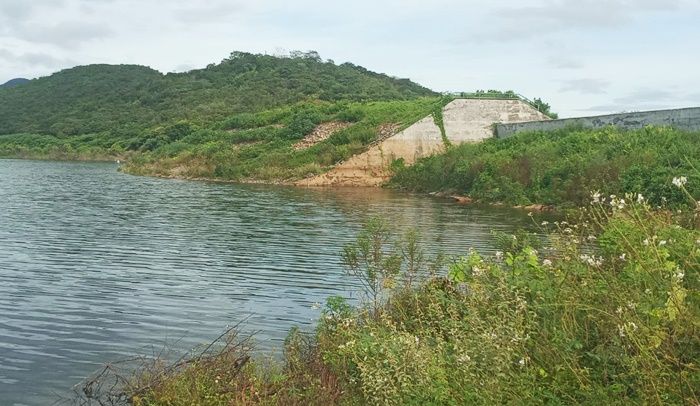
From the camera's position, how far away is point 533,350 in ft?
22.0

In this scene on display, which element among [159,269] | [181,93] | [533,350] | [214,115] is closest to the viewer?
[533,350]

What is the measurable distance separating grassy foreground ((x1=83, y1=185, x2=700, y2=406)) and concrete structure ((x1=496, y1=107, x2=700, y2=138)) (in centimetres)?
3328

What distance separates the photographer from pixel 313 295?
15484 millimetres

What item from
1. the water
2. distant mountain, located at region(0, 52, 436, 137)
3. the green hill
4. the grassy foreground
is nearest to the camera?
the grassy foreground

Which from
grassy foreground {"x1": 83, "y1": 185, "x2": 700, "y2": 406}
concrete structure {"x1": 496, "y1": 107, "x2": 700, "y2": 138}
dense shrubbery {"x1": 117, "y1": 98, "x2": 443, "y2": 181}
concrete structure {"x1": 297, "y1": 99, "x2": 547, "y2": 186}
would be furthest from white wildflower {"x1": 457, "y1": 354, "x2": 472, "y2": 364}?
dense shrubbery {"x1": 117, "y1": 98, "x2": 443, "y2": 181}

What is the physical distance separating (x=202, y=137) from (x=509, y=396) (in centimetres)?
7924

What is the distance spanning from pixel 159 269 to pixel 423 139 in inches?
1721

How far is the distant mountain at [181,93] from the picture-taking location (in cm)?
11181

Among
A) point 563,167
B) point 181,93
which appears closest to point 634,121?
point 563,167

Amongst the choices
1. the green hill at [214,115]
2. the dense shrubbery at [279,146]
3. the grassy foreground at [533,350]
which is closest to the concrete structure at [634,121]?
the dense shrubbery at [279,146]

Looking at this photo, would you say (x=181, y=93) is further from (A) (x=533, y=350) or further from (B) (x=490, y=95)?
(A) (x=533, y=350)

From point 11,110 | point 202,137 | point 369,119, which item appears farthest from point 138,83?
point 369,119

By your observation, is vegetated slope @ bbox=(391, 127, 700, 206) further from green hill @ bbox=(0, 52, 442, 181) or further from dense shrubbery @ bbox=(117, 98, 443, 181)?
green hill @ bbox=(0, 52, 442, 181)

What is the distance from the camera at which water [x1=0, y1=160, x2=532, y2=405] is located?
1159cm
